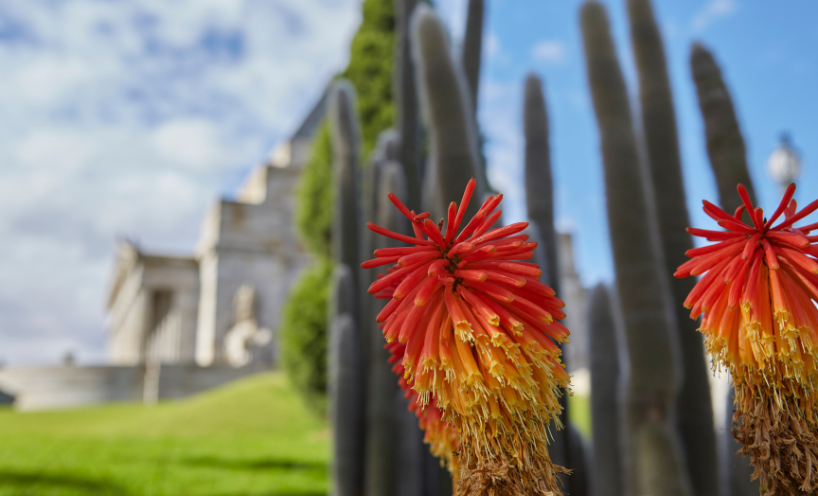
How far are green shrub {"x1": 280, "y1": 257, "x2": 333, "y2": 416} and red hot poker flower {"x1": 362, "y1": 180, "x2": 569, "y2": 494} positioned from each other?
12.8 m

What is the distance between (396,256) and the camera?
4.30ft

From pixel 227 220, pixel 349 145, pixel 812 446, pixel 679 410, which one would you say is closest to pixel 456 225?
pixel 812 446

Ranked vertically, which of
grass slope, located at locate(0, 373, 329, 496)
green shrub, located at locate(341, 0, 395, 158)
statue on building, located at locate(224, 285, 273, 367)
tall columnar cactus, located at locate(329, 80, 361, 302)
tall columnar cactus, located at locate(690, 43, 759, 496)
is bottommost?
grass slope, located at locate(0, 373, 329, 496)

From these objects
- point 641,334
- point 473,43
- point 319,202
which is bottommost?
point 641,334

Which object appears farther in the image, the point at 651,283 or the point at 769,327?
the point at 651,283

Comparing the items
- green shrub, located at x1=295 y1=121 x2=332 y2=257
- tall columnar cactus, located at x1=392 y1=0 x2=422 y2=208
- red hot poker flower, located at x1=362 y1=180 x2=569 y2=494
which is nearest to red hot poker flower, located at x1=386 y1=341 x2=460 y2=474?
red hot poker flower, located at x1=362 y1=180 x2=569 y2=494

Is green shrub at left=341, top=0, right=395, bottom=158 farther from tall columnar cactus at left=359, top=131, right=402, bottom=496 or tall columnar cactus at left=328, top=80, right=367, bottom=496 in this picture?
tall columnar cactus at left=359, top=131, right=402, bottom=496

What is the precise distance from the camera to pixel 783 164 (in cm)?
728

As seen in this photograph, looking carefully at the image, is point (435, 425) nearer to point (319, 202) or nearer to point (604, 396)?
point (604, 396)

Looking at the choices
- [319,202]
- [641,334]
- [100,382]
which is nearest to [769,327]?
[641,334]

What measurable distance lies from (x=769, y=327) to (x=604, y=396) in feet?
10.4

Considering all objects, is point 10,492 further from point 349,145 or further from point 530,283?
point 530,283

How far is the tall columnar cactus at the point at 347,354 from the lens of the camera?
18.6 ft

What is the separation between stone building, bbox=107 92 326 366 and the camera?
2550cm
